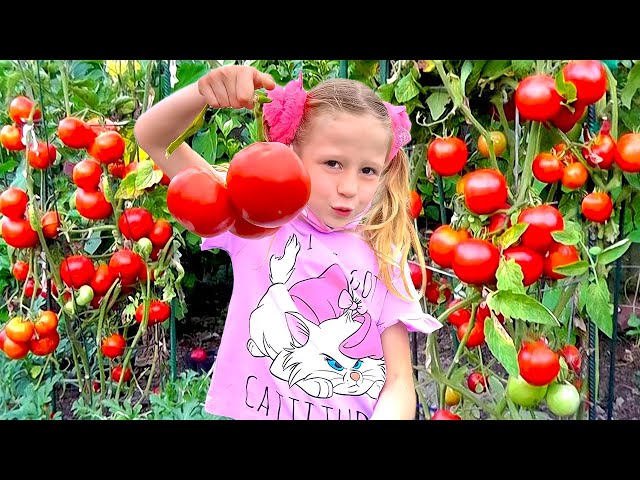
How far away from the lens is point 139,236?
4.07ft

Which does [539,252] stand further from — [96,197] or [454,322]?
[96,197]

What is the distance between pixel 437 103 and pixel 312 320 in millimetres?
447

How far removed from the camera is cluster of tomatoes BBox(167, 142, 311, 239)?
0.48 meters

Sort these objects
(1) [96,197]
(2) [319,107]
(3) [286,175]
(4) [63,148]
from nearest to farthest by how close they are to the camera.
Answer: (3) [286,175] < (2) [319,107] < (1) [96,197] < (4) [63,148]

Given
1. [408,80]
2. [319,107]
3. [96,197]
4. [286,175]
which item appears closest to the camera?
[286,175]

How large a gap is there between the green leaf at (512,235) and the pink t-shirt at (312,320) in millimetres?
179

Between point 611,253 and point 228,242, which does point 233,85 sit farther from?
point 611,253

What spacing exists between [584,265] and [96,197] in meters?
0.90

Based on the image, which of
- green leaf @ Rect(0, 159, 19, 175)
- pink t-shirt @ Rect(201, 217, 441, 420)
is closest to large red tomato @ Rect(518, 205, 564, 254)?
pink t-shirt @ Rect(201, 217, 441, 420)

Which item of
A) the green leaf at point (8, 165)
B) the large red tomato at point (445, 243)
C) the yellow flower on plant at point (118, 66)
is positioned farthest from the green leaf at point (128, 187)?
the large red tomato at point (445, 243)

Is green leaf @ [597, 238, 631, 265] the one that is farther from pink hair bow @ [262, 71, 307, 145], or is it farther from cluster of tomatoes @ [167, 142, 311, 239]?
cluster of tomatoes @ [167, 142, 311, 239]

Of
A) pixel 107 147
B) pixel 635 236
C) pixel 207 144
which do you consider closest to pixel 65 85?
pixel 107 147

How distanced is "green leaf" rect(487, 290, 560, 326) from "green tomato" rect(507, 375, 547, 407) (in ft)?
0.48

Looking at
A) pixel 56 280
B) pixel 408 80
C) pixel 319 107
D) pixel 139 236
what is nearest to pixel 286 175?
pixel 319 107
